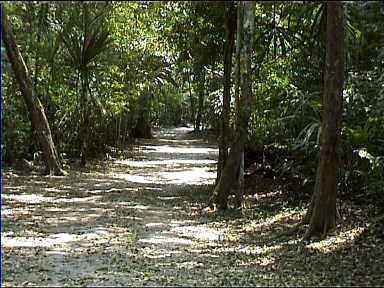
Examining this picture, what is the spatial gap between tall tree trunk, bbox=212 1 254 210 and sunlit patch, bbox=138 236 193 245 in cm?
283

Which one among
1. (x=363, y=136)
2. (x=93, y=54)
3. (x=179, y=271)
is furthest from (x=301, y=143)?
(x=93, y=54)

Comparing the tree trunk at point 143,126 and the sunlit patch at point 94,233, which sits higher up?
the tree trunk at point 143,126

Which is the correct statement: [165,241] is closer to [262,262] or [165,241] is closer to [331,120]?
[262,262]

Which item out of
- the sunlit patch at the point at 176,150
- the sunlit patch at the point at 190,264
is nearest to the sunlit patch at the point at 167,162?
the sunlit patch at the point at 176,150

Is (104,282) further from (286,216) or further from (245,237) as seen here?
(286,216)

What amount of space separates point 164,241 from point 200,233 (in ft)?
3.64

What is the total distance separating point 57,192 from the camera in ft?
47.1

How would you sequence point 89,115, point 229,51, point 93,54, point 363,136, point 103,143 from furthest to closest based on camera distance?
point 103,143, point 89,115, point 93,54, point 229,51, point 363,136

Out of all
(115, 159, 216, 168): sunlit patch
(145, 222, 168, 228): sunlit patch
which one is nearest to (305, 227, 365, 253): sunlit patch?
(145, 222, 168, 228): sunlit patch

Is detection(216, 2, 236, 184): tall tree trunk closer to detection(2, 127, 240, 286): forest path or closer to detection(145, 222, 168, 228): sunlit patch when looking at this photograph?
detection(2, 127, 240, 286): forest path

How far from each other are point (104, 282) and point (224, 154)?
25.6ft

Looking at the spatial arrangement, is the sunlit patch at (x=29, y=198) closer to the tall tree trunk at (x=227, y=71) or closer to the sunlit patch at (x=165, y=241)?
the sunlit patch at (x=165, y=241)

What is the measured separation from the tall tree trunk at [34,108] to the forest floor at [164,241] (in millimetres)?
717

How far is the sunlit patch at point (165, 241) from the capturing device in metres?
9.66
